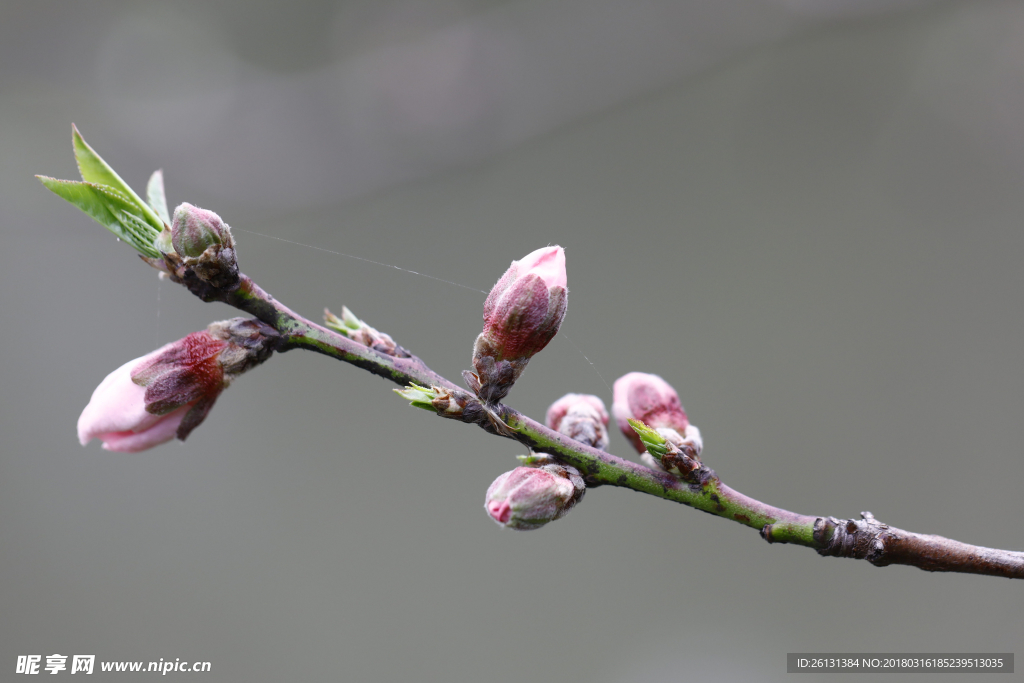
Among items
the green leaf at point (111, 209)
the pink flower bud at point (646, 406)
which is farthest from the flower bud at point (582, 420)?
the green leaf at point (111, 209)

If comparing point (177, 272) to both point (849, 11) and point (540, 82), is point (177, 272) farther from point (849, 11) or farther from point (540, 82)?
point (540, 82)

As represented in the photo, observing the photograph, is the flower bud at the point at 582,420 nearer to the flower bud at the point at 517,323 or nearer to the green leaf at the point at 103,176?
the flower bud at the point at 517,323

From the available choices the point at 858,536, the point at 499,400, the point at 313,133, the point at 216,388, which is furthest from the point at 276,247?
the point at 858,536

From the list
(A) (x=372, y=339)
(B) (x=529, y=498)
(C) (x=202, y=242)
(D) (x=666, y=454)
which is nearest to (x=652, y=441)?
(D) (x=666, y=454)

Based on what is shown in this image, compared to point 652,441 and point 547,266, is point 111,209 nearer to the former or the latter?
point 547,266

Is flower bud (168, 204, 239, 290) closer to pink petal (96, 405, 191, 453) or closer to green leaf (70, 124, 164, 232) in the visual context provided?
green leaf (70, 124, 164, 232)

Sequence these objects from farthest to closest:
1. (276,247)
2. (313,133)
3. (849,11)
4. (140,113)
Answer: (276,247) → (313,133) → (140,113) → (849,11)

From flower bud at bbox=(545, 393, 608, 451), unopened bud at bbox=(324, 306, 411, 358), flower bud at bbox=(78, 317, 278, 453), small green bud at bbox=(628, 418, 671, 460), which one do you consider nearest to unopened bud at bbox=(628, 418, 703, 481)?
small green bud at bbox=(628, 418, 671, 460)
